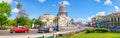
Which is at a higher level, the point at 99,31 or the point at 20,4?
the point at 20,4

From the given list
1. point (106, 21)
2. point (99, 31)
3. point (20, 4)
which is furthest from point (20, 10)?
point (99, 31)

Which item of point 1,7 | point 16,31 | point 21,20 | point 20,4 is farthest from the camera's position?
point 20,4

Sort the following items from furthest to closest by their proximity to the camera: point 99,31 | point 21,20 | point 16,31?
point 21,20 < point 99,31 < point 16,31

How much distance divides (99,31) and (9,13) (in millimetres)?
34614

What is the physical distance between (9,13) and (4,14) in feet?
4.84

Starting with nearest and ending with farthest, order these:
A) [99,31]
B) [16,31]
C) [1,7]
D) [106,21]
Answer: [16,31] → [99,31] → [1,7] → [106,21]

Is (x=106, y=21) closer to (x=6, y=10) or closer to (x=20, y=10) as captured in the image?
(x=20, y=10)

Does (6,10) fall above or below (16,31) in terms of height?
above

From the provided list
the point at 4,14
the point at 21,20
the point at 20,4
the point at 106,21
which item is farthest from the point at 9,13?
the point at 106,21

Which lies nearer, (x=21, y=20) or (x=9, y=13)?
(x=9, y=13)

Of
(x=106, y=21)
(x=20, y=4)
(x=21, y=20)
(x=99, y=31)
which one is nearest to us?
(x=99, y=31)

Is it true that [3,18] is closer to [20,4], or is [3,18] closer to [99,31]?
[99,31]

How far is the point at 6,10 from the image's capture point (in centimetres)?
8269

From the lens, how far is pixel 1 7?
8212 centimetres
